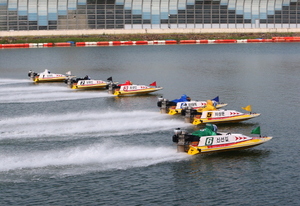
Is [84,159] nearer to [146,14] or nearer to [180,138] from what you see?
[180,138]

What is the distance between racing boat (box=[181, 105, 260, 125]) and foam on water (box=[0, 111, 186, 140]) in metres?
1.15

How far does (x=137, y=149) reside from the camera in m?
43.5

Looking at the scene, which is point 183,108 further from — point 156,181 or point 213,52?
point 213,52

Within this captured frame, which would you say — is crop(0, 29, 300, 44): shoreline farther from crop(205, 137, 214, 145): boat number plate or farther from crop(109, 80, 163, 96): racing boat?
crop(205, 137, 214, 145): boat number plate

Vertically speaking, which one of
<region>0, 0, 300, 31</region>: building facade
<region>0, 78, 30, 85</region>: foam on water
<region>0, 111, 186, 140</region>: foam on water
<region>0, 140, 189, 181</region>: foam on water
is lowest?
<region>0, 140, 189, 181</region>: foam on water

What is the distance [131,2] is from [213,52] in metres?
41.8

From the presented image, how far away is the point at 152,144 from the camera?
45.2 metres

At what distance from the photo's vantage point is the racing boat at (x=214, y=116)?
52.4 meters

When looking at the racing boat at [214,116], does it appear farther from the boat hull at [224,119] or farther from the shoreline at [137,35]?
the shoreline at [137,35]

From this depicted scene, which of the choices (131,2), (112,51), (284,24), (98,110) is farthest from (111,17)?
(98,110)

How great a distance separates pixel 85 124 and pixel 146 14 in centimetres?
12687

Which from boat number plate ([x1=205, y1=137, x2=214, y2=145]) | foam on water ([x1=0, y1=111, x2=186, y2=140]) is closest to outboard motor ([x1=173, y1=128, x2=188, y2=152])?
boat number plate ([x1=205, y1=137, x2=214, y2=145])

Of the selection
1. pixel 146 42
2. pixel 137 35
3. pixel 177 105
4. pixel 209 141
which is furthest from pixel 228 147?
pixel 137 35

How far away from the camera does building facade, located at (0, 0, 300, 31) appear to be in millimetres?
172500
